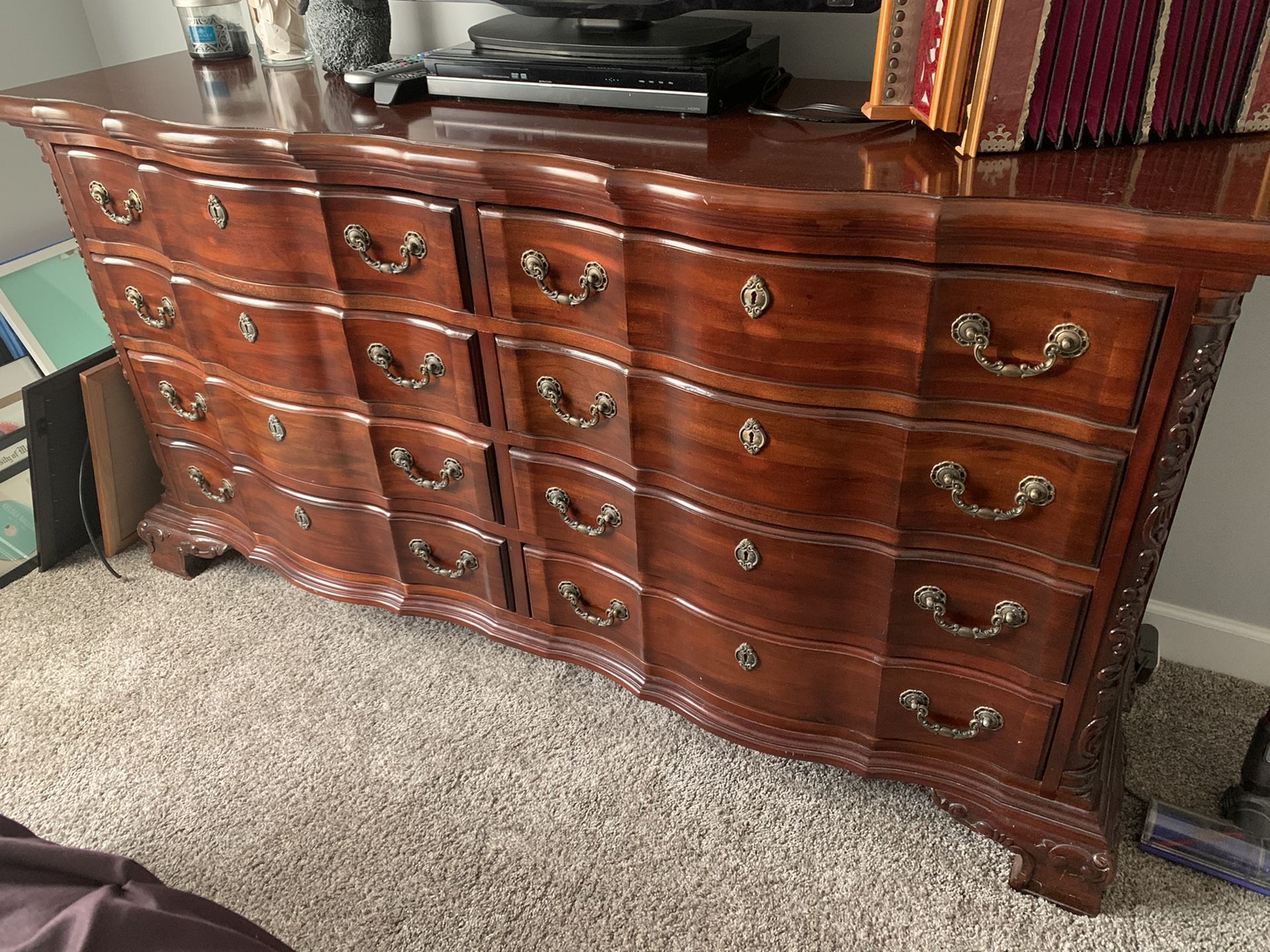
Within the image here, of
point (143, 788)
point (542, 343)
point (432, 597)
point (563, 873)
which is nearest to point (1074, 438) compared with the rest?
point (542, 343)

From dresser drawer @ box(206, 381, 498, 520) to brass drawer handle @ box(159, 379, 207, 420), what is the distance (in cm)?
7

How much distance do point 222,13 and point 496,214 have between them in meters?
0.93

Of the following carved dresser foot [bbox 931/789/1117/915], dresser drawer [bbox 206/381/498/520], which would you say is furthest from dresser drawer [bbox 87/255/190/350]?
carved dresser foot [bbox 931/789/1117/915]

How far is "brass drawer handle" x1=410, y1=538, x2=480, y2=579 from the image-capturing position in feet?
4.96

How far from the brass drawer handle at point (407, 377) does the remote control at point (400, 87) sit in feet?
1.14

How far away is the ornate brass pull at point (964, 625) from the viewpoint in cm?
108

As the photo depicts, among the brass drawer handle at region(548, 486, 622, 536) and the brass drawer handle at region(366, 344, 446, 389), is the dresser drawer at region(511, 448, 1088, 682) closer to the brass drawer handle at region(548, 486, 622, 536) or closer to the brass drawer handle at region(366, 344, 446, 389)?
the brass drawer handle at region(548, 486, 622, 536)

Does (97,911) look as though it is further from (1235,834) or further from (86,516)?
(86,516)

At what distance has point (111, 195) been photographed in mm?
1466

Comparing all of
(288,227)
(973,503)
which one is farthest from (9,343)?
Result: (973,503)

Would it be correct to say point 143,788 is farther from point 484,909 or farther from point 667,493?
point 667,493

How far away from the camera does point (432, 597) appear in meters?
1.61

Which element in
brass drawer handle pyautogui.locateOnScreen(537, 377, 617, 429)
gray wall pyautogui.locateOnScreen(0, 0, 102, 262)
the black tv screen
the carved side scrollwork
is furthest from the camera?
gray wall pyautogui.locateOnScreen(0, 0, 102, 262)

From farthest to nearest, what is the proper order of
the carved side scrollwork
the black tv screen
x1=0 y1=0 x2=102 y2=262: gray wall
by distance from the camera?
x1=0 y1=0 x2=102 y2=262: gray wall, the black tv screen, the carved side scrollwork
